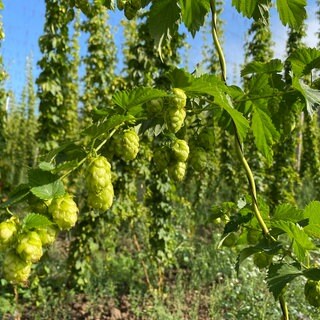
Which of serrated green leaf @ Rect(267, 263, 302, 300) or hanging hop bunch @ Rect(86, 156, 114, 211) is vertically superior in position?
hanging hop bunch @ Rect(86, 156, 114, 211)

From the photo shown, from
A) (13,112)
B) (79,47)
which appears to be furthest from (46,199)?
(13,112)

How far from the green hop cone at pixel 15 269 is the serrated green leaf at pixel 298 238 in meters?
0.51

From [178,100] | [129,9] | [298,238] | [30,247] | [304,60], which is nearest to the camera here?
[30,247]

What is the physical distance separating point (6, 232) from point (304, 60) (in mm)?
725

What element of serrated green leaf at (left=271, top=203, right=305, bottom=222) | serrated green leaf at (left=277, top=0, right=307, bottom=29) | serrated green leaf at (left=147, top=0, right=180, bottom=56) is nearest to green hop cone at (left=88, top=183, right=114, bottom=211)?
serrated green leaf at (left=147, top=0, right=180, bottom=56)

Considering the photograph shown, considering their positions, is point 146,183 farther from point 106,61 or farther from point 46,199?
point 46,199

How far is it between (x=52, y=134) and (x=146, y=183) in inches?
52.1

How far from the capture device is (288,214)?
3.34ft

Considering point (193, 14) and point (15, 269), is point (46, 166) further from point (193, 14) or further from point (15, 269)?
point (193, 14)

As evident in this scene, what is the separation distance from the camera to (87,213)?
4.95 m

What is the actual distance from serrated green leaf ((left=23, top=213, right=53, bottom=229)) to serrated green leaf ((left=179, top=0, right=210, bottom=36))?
1.64ft

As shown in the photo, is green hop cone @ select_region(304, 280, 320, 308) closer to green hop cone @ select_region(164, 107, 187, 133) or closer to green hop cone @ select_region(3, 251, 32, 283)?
green hop cone @ select_region(164, 107, 187, 133)

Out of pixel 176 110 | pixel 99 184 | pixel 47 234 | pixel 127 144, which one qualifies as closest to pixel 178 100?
pixel 176 110

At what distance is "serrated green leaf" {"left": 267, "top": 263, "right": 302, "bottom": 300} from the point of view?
0.87 meters
